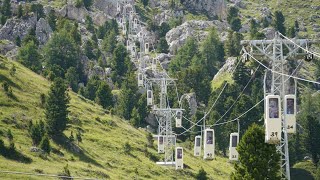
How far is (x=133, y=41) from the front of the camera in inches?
7613

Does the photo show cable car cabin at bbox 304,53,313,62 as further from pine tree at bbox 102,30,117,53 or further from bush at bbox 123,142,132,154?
pine tree at bbox 102,30,117,53

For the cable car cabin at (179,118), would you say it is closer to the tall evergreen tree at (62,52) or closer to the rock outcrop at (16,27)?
the tall evergreen tree at (62,52)

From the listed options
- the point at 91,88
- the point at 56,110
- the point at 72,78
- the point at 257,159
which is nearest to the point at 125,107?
the point at 91,88

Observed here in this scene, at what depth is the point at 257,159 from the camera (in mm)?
55312

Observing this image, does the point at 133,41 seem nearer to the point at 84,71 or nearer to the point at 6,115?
the point at 84,71

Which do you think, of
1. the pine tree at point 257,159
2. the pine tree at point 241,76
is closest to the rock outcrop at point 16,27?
the pine tree at point 241,76

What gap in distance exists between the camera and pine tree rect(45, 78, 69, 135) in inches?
3521

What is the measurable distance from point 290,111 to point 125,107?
93.5 m

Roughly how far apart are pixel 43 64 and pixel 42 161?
257ft

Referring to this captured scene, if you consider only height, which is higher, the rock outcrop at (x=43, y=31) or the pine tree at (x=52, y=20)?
the pine tree at (x=52, y=20)

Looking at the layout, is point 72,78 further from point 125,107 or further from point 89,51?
point 89,51

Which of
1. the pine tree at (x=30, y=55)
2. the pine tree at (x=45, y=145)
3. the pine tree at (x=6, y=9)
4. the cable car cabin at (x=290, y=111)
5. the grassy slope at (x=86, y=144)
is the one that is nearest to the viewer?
the cable car cabin at (x=290, y=111)

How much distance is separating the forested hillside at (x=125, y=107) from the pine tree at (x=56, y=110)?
0.14 meters

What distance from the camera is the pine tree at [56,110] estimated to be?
8944 centimetres
